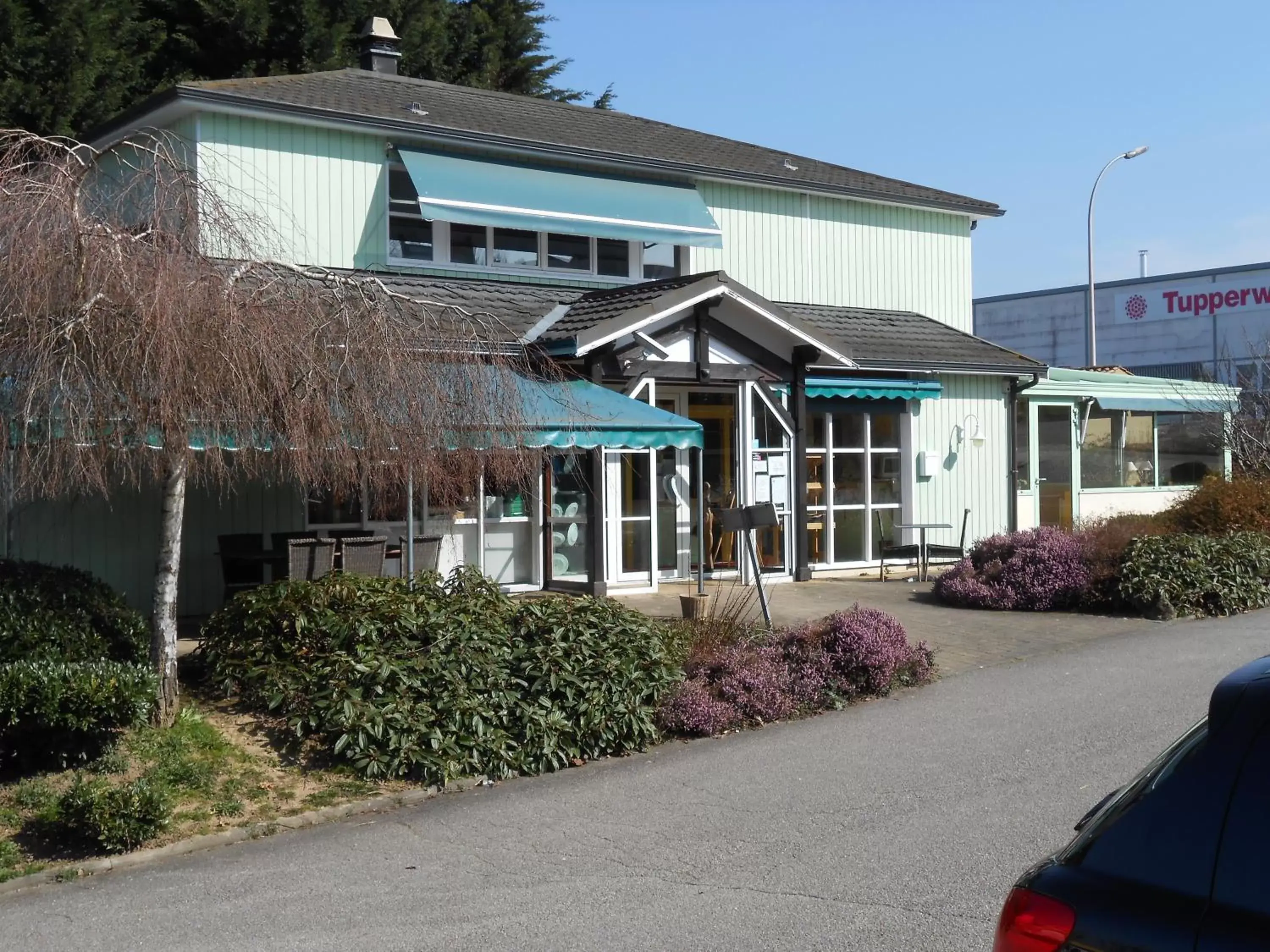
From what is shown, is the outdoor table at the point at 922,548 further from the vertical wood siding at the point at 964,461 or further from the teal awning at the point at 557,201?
the teal awning at the point at 557,201

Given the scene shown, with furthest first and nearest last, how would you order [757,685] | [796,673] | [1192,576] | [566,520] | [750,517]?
[566,520] → [1192,576] → [750,517] → [796,673] → [757,685]

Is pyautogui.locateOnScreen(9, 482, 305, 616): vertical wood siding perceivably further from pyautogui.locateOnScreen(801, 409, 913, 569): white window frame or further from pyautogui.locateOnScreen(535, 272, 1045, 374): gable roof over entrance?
pyautogui.locateOnScreen(801, 409, 913, 569): white window frame

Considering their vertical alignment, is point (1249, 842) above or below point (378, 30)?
below

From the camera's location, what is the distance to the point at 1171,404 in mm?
24562

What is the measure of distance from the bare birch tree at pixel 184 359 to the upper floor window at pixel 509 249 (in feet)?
22.4

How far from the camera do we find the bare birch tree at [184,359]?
7.65 m

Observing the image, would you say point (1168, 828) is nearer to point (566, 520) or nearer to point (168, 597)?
point (168, 597)

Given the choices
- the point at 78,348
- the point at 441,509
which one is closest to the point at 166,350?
the point at 78,348

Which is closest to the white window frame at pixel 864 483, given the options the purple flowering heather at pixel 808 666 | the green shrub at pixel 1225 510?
the green shrub at pixel 1225 510

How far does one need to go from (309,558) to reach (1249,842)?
403 inches

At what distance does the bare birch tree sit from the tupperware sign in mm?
42674

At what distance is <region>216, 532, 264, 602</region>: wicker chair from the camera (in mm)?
13234

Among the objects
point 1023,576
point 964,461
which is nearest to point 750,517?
point 1023,576

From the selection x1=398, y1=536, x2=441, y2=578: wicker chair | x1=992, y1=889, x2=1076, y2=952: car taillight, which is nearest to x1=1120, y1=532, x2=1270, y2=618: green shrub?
x1=398, y1=536, x2=441, y2=578: wicker chair
